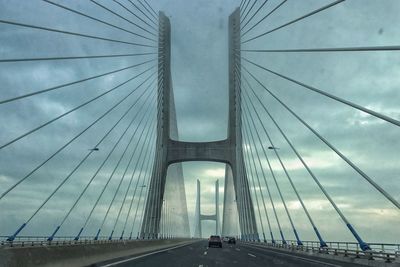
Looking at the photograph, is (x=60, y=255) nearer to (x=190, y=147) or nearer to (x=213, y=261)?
(x=213, y=261)

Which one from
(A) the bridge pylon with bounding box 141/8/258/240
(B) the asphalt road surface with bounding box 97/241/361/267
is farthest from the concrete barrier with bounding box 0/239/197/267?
(A) the bridge pylon with bounding box 141/8/258/240

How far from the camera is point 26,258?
1241 centimetres

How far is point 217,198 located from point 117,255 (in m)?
118

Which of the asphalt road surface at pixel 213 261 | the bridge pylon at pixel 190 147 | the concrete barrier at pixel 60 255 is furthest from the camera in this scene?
the bridge pylon at pixel 190 147

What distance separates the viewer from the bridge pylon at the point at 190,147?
53.7 meters

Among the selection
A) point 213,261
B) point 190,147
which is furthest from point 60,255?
point 190,147

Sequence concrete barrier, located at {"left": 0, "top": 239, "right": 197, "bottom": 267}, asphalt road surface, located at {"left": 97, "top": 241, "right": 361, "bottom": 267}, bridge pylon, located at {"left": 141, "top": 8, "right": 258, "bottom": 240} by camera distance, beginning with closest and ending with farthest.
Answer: concrete barrier, located at {"left": 0, "top": 239, "right": 197, "bottom": 267}, asphalt road surface, located at {"left": 97, "top": 241, "right": 361, "bottom": 267}, bridge pylon, located at {"left": 141, "top": 8, "right": 258, "bottom": 240}

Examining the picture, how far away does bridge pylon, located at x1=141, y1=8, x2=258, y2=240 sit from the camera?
53.7 metres

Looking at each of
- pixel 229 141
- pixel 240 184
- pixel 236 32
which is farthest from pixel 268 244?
pixel 236 32

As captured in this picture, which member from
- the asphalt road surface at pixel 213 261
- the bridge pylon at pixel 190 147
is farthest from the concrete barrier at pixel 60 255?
the bridge pylon at pixel 190 147

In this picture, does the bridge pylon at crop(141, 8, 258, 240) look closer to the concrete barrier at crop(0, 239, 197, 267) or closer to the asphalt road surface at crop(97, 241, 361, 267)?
the asphalt road surface at crop(97, 241, 361, 267)

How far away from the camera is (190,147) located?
212 feet

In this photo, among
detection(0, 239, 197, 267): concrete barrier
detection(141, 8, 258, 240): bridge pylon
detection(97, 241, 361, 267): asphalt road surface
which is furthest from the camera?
detection(141, 8, 258, 240): bridge pylon

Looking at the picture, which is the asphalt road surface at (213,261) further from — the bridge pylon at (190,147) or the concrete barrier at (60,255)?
the bridge pylon at (190,147)
